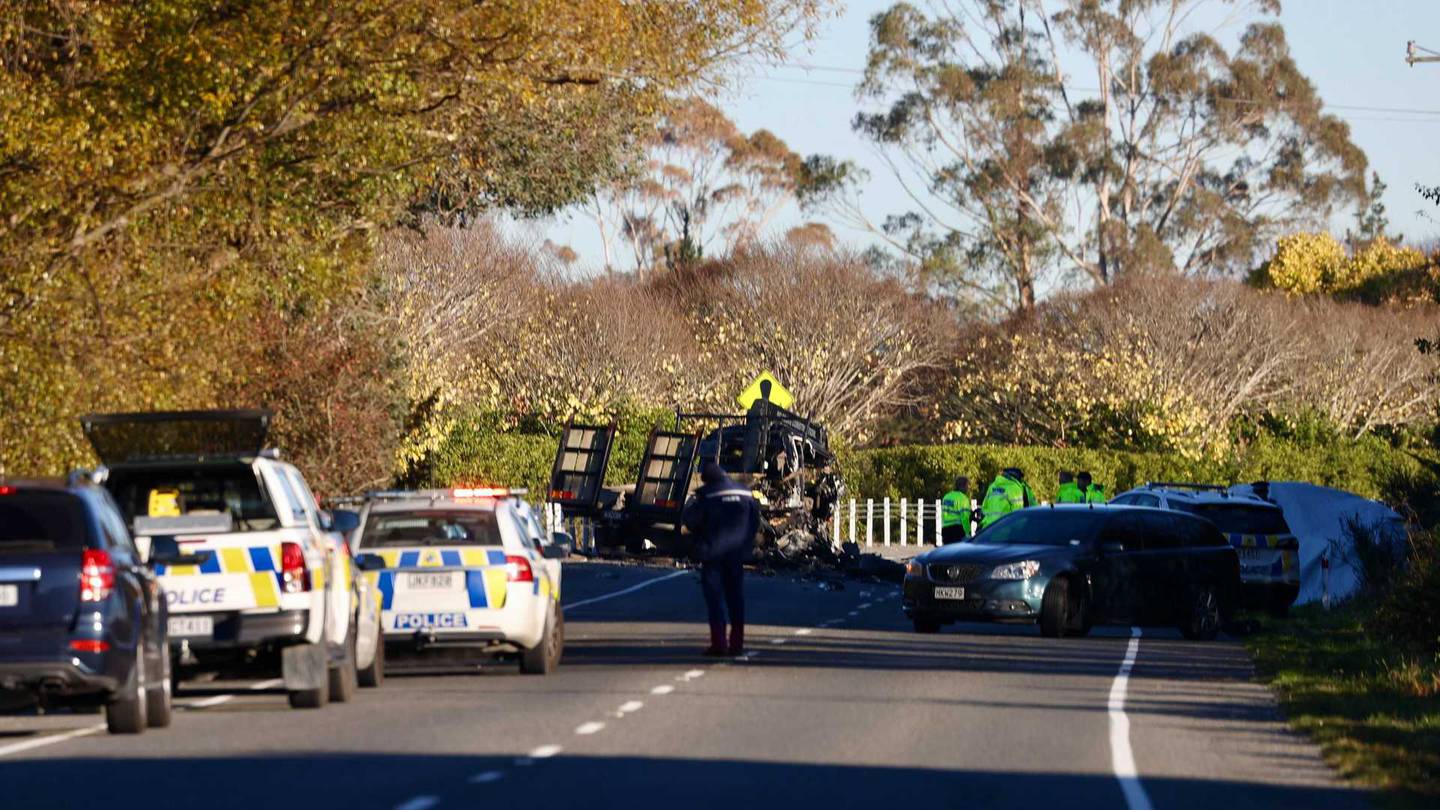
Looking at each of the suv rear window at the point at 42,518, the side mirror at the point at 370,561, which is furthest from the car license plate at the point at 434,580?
the suv rear window at the point at 42,518

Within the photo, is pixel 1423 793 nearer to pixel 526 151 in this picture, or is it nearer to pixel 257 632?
pixel 257 632

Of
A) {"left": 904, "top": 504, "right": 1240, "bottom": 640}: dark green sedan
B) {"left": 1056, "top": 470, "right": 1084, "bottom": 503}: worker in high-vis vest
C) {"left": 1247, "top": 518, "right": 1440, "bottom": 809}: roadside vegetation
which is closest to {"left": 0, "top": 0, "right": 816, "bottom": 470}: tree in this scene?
{"left": 904, "top": 504, "right": 1240, "bottom": 640}: dark green sedan

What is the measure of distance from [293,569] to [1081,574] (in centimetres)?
1112

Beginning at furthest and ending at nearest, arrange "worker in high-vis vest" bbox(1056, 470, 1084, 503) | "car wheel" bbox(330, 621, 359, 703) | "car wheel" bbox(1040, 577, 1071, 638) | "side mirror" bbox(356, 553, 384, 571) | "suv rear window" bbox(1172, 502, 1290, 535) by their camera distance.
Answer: "worker in high-vis vest" bbox(1056, 470, 1084, 503)
"suv rear window" bbox(1172, 502, 1290, 535)
"car wheel" bbox(1040, 577, 1071, 638)
"side mirror" bbox(356, 553, 384, 571)
"car wheel" bbox(330, 621, 359, 703)

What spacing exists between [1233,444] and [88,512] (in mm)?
60323

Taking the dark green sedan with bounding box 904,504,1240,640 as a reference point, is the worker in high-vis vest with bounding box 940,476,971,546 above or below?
above

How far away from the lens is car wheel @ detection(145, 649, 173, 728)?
14211 millimetres

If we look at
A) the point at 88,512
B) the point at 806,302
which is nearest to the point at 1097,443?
the point at 806,302

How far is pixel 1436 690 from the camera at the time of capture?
1742cm

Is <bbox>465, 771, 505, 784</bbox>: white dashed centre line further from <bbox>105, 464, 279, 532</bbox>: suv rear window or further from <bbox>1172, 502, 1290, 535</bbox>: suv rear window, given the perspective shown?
<bbox>1172, 502, 1290, 535</bbox>: suv rear window

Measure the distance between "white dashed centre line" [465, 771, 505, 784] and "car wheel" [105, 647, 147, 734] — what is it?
9.50 feet

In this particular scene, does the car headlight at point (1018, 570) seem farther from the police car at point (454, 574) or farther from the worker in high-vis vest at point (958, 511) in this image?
the worker in high-vis vest at point (958, 511)

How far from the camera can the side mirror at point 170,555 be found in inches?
566

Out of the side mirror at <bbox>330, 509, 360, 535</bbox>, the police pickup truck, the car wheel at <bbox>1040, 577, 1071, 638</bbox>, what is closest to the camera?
the police pickup truck
